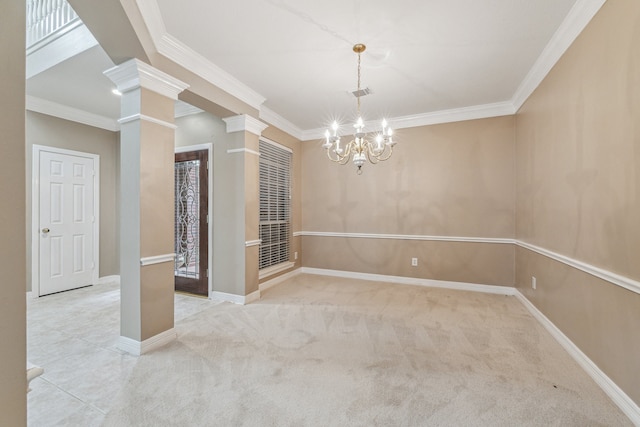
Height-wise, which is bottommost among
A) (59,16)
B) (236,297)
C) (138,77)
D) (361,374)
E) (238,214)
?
(361,374)

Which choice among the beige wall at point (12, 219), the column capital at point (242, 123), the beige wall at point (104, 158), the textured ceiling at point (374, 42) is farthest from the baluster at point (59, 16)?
the beige wall at point (12, 219)

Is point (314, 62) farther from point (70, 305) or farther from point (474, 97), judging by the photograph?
point (70, 305)

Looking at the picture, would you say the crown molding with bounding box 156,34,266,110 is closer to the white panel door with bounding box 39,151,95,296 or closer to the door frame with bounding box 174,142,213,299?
the door frame with bounding box 174,142,213,299

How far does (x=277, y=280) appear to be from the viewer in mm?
4645

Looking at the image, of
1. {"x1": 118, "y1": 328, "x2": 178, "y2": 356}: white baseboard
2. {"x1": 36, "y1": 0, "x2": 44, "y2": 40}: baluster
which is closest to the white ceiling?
{"x1": 36, "y1": 0, "x2": 44, "y2": 40}: baluster

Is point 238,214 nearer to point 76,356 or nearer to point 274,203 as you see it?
point 274,203

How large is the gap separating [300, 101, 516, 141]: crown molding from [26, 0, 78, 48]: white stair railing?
386 cm

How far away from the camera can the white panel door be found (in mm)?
4012

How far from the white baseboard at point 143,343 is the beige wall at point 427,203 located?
3084 mm

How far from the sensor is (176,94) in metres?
2.64

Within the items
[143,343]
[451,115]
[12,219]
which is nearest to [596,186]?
[451,115]

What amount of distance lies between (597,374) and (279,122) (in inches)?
180

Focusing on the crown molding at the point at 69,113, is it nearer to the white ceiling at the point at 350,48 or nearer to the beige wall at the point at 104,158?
the beige wall at the point at 104,158

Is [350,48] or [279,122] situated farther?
[279,122]
